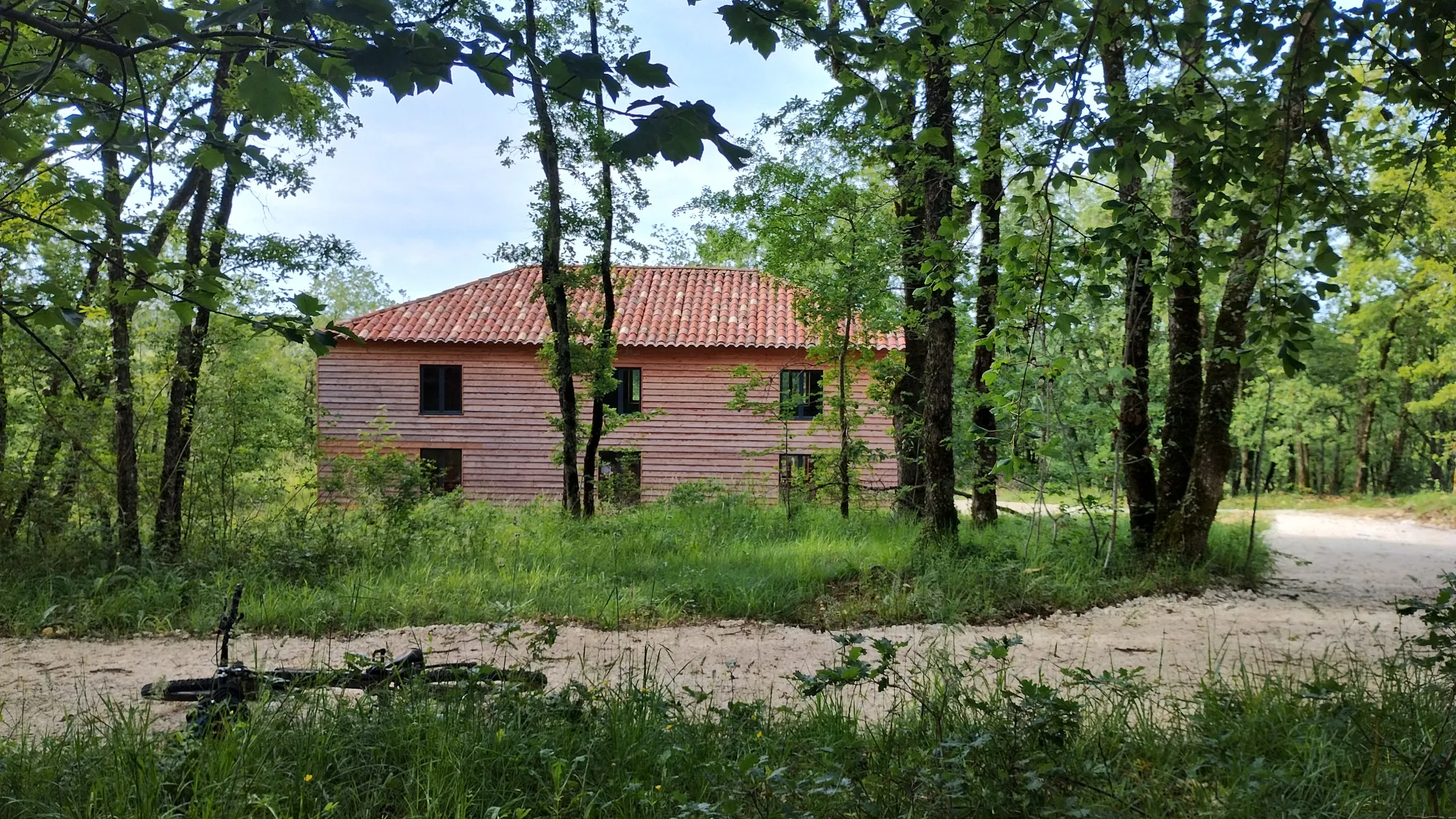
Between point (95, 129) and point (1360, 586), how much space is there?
1160 cm

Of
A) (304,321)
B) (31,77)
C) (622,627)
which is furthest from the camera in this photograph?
(622,627)

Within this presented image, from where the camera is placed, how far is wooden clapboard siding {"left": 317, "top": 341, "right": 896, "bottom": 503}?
2070cm

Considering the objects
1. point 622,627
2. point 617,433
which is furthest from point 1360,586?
point 617,433

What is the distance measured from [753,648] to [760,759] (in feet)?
10.9

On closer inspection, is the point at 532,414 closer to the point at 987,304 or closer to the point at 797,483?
the point at 797,483

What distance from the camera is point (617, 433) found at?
69.2 ft

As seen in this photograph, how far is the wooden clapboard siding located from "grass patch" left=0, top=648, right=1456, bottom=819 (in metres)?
16.9

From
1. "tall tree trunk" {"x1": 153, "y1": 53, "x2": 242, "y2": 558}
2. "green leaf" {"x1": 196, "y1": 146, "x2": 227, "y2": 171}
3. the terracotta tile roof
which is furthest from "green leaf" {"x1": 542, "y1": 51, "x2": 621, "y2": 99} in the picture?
the terracotta tile roof

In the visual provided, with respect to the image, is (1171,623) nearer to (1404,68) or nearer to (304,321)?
(1404,68)

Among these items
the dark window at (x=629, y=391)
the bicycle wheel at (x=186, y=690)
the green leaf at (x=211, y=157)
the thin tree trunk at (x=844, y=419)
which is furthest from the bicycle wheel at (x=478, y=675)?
the dark window at (x=629, y=391)

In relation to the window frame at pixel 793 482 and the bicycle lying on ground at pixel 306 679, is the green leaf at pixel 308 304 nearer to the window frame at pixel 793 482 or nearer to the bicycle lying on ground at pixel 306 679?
the bicycle lying on ground at pixel 306 679

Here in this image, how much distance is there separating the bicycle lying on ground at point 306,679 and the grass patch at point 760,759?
0.11 m

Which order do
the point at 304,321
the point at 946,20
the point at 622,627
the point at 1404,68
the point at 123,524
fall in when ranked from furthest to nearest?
the point at 123,524
the point at 622,627
the point at 1404,68
the point at 946,20
the point at 304,321

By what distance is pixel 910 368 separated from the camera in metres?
12.9
